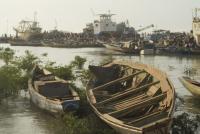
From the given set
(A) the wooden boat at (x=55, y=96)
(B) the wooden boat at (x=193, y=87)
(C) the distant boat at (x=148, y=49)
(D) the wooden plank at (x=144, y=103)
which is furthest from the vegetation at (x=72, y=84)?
(C) the distant boat at (x=148, y=49)

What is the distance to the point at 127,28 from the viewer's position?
131625 mm

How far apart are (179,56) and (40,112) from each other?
5071 centimetres

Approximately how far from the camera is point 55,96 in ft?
70.6

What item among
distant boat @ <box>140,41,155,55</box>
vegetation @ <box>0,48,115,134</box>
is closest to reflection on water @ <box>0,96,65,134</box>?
vegetation @ <box>0,48,115,134</box>

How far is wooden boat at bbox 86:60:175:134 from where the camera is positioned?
49.1ft

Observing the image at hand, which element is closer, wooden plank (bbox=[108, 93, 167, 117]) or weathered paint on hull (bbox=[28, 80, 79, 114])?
wooden plank (bbox=[108, 93, 167, 117])

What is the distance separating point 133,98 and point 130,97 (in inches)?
17.1

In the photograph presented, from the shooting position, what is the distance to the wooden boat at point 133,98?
15.0 metres

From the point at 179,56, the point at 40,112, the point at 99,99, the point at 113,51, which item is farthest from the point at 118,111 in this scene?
the point at 113,51

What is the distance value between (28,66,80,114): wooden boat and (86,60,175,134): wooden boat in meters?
0.82

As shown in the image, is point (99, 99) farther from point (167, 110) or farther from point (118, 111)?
point (167, 110)

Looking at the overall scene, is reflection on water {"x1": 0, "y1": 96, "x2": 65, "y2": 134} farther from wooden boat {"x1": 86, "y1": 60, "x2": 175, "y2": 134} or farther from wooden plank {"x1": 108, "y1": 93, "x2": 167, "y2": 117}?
wooden plank {"x1": 108, "y1": 93, "x2": 167, "y2": 117}

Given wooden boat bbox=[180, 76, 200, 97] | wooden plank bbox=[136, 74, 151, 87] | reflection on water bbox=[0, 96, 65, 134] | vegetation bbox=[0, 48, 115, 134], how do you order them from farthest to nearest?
wooden boat bbox=[180, 76, 200, 97] → wooden plank bbox=[136, 74, 151, 87] → reflection on water bbox=[0, 96, 65, 134] → vegetation bbox=[0, 48, 115, 134]

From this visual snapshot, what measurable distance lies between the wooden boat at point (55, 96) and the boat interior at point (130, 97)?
93 cm
